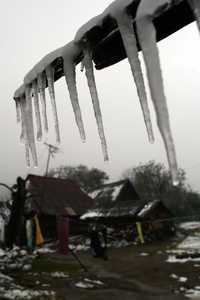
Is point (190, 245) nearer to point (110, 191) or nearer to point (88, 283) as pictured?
point (88, 283)

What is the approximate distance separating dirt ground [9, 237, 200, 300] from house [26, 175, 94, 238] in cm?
982

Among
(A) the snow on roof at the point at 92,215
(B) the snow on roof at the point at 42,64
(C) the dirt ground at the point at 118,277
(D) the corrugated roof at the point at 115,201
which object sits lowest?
(C) the dirt ground at the point at 118,277

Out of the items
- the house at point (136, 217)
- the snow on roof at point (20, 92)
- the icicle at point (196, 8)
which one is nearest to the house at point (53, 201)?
the house at point (136, 217)

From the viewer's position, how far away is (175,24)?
191 cm

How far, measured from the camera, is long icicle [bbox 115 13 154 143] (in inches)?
70.0

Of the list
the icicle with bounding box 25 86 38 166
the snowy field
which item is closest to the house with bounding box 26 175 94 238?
the snowy field

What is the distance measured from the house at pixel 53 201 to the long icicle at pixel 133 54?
24.7 m

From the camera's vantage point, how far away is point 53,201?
1243 inches

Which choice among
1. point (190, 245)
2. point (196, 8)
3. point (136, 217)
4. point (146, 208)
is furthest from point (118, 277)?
point (146, 208)

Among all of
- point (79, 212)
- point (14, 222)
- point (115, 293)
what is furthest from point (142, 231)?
point (115, 293)

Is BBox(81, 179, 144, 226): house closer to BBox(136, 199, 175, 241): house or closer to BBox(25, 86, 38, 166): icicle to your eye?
BBox(136, 199, 175, 241): house

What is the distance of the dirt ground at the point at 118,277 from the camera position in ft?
34.1

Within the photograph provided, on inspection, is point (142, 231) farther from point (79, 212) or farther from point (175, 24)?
point (175, 24)

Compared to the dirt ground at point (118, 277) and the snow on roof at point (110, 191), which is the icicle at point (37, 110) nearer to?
the dirt ground at point (118, 277)
